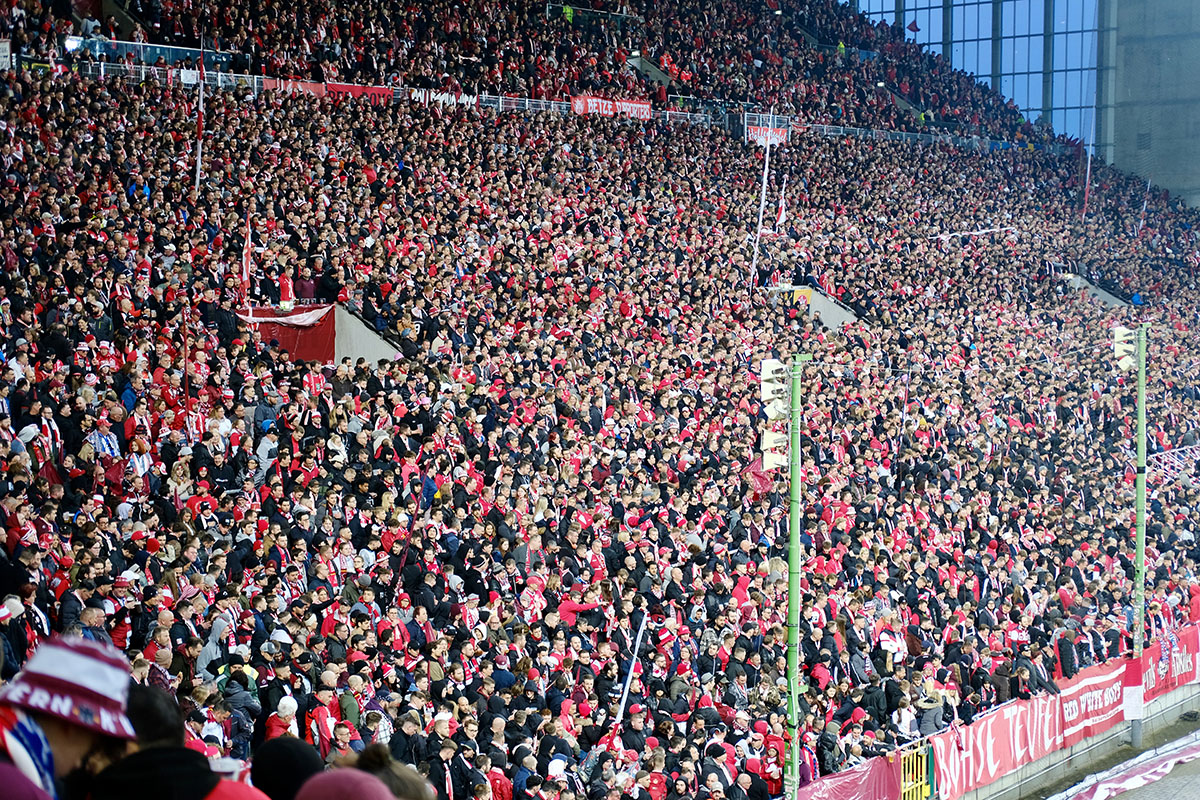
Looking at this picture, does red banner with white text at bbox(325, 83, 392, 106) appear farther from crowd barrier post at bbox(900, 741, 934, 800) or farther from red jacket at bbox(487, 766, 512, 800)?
red jacket at bbox(487, 766, 512, 800)

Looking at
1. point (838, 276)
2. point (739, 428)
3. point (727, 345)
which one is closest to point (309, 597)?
Answer: point (739, 428)

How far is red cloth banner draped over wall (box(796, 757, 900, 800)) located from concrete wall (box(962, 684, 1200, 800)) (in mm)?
2021

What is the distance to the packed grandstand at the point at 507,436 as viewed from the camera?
39.7ft

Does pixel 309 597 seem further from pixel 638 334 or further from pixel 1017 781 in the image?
pixel 638 334

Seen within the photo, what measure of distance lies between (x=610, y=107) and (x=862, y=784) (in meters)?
26.6

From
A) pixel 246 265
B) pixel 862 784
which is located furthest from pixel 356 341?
pixel 862 784

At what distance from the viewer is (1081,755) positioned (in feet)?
63.5

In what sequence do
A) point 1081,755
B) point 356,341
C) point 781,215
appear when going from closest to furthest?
point 1081,755 → point 356,341 → point 781,215

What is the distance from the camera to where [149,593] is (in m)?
11.8

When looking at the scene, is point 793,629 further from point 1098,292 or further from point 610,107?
point 1098,292

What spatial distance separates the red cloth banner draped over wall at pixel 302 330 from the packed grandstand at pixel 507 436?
466 mm

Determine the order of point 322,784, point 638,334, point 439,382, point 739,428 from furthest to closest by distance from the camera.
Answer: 1. point 638,334
2. point 739,428
3. point 439,382
4. point 322,784

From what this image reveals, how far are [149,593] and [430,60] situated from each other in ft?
82.4

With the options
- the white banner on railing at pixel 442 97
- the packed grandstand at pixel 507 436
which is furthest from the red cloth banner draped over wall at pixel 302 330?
the white banner on railing at pixel 442 97
